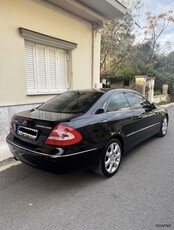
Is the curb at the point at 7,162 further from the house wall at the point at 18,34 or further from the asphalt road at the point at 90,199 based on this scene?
the house wall at the point at 18,34

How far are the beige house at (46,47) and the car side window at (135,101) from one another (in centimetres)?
283

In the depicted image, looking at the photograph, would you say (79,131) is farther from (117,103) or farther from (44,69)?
(44,69)

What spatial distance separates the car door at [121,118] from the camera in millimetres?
3104

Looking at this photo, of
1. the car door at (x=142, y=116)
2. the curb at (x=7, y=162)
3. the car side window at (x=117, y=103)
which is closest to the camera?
the car side window at (x=117, y=103)

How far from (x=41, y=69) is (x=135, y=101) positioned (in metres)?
3.12

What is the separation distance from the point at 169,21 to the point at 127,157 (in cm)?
1739

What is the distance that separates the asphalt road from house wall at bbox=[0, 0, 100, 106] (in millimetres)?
2217

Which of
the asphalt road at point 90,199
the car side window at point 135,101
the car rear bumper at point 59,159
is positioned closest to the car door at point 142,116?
the car side window at point 135,101

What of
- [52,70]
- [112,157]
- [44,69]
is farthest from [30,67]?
[112,157]

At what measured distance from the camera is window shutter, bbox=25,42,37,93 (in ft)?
17.1

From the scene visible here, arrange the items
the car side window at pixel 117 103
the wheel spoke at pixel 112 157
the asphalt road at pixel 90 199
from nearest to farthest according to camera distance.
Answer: the asphalt road at pixel 90 199
the wheel spoke at pixel 112 157
the car side window at pixel 117 103

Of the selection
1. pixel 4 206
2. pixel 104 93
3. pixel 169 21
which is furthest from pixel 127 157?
pixel 169 21

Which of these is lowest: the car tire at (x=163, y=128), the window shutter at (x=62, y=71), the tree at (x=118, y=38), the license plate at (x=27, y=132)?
the car tire at (x=163, y=128)

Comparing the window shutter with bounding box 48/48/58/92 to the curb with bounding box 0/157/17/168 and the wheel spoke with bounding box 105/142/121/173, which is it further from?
the wheel spoke with bounding box 105/142/121/173
